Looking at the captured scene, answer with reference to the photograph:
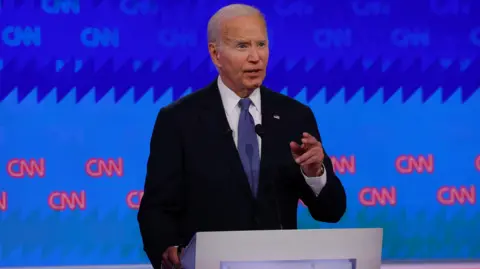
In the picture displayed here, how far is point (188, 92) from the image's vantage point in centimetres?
345

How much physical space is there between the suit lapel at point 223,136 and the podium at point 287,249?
60 centimetres

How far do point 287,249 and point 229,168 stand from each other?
673mm

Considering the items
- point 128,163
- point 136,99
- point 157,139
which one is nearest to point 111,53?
point 136,99

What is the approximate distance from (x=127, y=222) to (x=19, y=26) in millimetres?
884

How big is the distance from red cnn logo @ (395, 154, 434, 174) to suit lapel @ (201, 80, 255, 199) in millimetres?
1278

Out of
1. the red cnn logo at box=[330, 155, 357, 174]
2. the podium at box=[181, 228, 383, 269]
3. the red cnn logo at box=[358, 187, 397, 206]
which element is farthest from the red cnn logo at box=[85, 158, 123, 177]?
the podium at box=[181, 228, 383, 269]

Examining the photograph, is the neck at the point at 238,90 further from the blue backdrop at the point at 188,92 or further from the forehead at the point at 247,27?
the blue backdrop at the point at 188,92

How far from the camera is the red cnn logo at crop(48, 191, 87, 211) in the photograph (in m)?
3.35

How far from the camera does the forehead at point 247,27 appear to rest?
2.41 m

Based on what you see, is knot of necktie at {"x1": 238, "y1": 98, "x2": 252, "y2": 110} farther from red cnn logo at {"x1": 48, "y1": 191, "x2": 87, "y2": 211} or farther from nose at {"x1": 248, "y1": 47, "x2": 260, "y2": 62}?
red cnn logo at {"x1": 48, "y1": 191, "x2": 87, "y2": 211}

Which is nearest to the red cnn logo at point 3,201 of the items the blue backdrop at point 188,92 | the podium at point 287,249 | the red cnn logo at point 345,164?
the blue backdrop at point 188,92

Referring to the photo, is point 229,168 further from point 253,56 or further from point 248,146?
point 253,56

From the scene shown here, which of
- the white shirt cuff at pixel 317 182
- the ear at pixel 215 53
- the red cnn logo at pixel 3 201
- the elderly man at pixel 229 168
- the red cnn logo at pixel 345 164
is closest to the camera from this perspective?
the white shirt cuff at pixel 317 182

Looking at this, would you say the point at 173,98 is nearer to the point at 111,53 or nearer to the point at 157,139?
the point at 111,53
